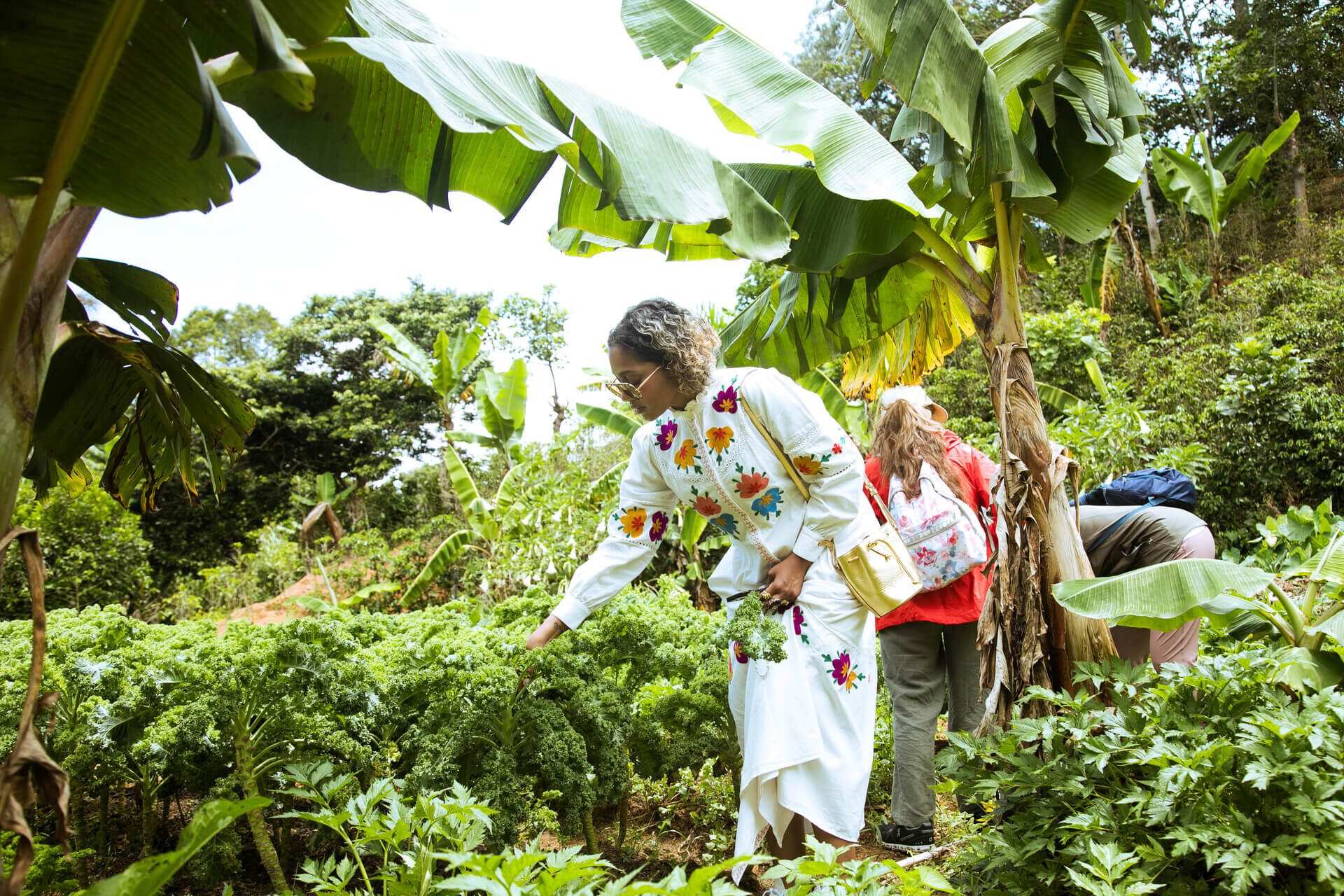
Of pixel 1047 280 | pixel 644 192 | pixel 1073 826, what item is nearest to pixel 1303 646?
pixel 1073 826

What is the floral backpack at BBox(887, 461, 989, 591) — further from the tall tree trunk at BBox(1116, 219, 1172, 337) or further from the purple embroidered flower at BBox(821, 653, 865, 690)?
the tall tree trunk at BBox(1116, 219, 1172, 337)

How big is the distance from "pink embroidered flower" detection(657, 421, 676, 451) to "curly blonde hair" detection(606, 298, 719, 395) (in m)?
0.18

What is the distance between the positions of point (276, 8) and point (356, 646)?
2075 millimetres

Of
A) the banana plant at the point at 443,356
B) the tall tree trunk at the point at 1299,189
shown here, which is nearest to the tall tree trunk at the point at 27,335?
the banana plant at the point at 443,356

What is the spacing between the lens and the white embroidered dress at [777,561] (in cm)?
271

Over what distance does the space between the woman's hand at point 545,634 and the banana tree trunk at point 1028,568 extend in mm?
1684

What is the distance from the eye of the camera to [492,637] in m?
3.28

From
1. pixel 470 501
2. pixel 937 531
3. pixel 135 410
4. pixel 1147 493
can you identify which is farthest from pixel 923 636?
pixel 470 501

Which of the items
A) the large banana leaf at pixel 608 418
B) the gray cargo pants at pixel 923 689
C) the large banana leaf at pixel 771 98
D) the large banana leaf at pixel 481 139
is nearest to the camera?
the large banana leaf at pixel 481 139

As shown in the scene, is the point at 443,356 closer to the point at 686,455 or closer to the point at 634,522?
the point at 634,522

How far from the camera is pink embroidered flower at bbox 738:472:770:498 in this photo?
2.93 meters

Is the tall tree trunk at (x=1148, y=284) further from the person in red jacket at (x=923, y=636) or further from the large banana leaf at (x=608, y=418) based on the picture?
the person in red jacket at (x=923, y=636)

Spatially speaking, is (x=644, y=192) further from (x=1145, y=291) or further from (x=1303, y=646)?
(x=1145, y=291)

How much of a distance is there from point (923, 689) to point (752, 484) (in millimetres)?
1830
